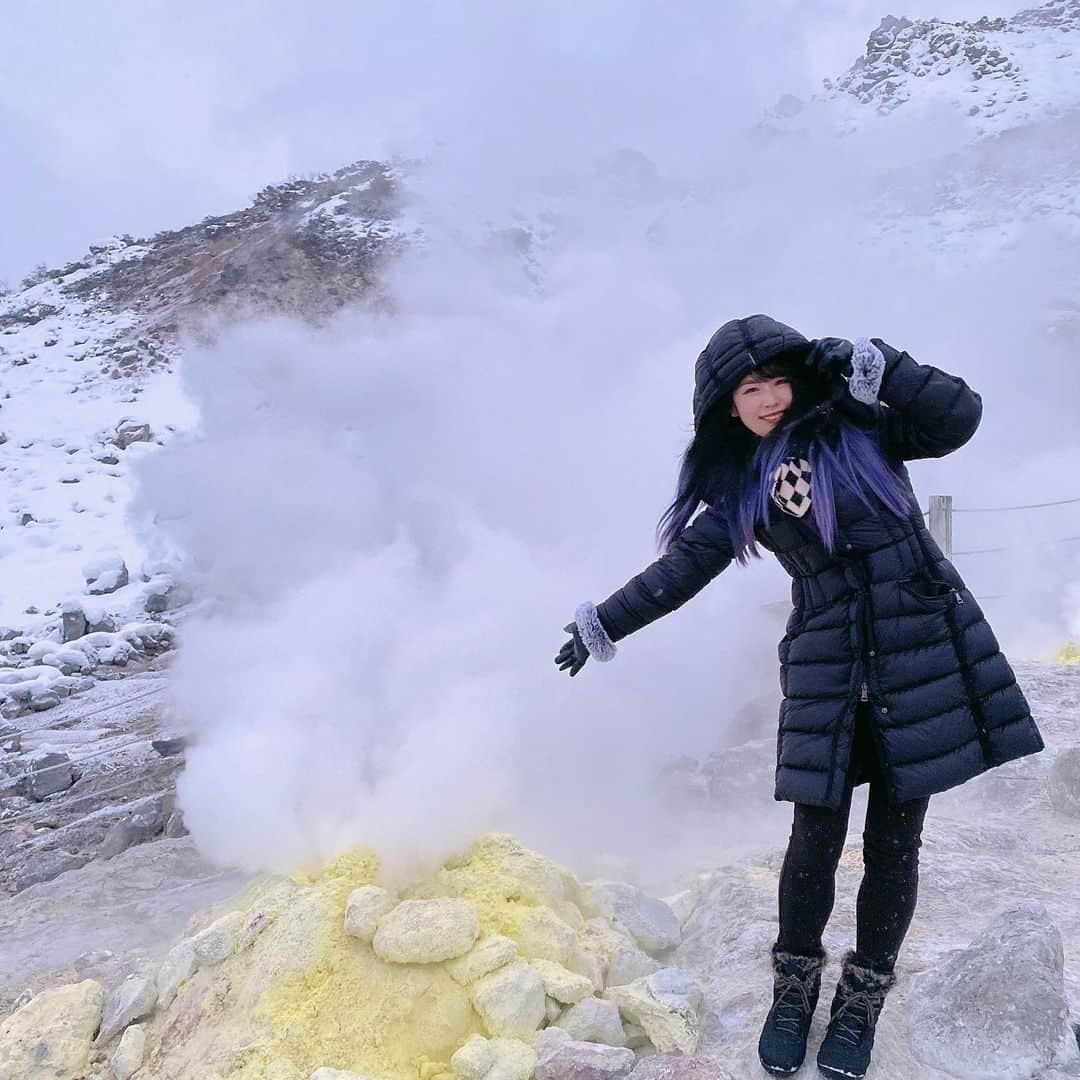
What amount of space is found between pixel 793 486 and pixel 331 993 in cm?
142

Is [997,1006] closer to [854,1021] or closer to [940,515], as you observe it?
[854,1021]

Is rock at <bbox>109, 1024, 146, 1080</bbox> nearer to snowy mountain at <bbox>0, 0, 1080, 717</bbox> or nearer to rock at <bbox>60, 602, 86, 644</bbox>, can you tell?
snowy mountain at <bbox>0, 0, 1080, 717</bbox>

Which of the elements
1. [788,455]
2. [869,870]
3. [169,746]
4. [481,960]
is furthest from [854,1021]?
[169,746]

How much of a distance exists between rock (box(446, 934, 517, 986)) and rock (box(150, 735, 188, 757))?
10.3ft

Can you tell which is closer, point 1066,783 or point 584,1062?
point 584,1062

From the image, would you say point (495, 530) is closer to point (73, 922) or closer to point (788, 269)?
point (73, 922)

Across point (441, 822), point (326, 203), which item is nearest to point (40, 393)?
point (326, 203)

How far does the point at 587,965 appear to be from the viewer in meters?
1.98

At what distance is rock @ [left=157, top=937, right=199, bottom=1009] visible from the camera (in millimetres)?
Result: 2004

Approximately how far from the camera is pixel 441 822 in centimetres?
229

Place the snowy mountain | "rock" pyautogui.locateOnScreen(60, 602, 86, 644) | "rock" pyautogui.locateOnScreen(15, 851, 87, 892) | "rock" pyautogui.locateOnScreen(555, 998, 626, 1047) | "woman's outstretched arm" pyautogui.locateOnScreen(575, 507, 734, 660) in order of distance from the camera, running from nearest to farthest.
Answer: "woman's outstretched arm" pyautogui.locateOnScreen(575, 507, 734, 660), "rock" pyautogui.locateOnScreen(555, 998, 626, 1047), "rock" pyautogui.locateOnScreen(15, 851, 87, 892), "rock" pyautogui.locateOnScreen(60, 602, 86, 644), the snowy mountain

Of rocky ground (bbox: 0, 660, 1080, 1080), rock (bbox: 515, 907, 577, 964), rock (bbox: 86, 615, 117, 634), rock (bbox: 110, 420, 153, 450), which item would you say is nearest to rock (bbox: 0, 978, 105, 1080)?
rocky ground (bbox: 0, 660, 1080, 1080)

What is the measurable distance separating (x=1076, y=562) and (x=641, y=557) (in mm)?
5015

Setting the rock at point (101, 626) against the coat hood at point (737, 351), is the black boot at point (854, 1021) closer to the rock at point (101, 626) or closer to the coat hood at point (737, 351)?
the coat hood at point (737, 351)
